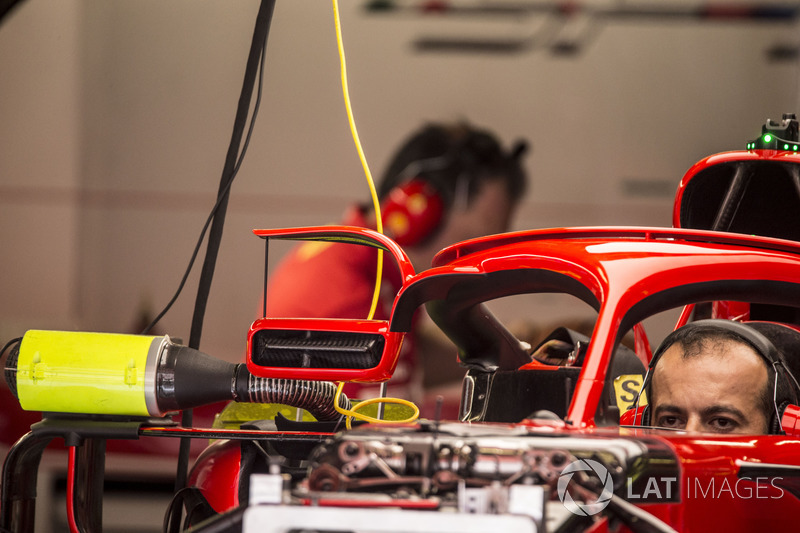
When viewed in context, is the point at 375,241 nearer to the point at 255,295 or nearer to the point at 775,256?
the point at 775,256

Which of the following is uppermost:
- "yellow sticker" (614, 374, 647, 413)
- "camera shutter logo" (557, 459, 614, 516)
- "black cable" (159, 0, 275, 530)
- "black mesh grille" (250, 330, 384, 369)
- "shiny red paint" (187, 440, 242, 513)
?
"black cable" (159, 0, 275, 530)

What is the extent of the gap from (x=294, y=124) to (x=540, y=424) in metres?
3.71

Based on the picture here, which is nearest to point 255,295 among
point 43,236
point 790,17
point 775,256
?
point 43,236

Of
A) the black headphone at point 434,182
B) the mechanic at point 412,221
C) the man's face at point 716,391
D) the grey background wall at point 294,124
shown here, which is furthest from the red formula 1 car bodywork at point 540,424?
the grey background wall at point 294,124

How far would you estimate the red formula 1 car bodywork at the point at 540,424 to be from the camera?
30.9 inches

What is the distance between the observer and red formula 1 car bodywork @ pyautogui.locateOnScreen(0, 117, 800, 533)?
784mm

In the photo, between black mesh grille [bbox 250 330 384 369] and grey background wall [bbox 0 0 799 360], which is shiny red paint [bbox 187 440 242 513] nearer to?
black mesh grille [bbox 250 330 384 369]

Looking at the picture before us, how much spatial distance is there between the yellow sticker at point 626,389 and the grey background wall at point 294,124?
2.68 m

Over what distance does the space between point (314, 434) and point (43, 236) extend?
3506 millimetres

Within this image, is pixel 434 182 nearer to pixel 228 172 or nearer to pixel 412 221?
pixel 412 221

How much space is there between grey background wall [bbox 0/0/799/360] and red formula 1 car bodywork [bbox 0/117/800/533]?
2744 millimetres

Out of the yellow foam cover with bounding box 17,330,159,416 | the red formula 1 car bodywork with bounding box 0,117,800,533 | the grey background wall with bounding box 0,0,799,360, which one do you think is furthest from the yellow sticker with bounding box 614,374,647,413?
the grey background wall with bounding box 0,0,799,360

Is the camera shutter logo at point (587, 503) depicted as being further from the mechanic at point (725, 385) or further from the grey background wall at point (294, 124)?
the grey background wall at point (294, 124)

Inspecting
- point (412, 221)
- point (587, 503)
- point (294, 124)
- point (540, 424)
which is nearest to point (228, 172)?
point (540, 424)
